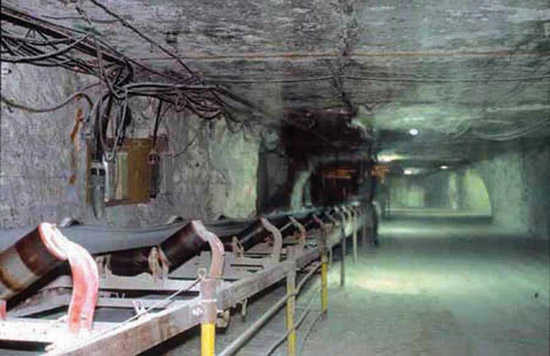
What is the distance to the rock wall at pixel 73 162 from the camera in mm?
2208

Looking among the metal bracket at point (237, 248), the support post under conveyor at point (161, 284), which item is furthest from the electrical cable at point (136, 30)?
the metal bracket at point (237, 248)

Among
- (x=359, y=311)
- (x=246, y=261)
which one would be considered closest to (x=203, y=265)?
(x=246, y=261)

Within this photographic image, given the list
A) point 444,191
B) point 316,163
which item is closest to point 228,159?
point 316,163

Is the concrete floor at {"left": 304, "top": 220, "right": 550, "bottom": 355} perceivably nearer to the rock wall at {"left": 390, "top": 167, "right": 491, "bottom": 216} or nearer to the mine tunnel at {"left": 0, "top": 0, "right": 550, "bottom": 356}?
the mine tunnel at {"left": 0, "top": 0, "right": 550, "bottom": 356}

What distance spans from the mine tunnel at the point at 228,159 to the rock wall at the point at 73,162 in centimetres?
2

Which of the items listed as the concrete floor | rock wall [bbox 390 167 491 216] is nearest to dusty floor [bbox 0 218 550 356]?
the concrete floor

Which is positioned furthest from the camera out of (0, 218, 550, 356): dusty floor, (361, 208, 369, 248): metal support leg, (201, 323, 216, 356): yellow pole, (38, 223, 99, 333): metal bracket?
(361, 208, 369, 248): metal support leg

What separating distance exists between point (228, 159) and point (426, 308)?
267cm

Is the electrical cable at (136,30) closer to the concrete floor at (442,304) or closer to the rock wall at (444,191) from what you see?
the concrete floor at (442,304)

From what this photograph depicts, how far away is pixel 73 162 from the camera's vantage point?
125 inches

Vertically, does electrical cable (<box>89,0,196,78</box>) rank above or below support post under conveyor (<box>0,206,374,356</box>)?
above

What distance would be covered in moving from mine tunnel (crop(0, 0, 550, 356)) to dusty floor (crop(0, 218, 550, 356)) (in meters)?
0.03

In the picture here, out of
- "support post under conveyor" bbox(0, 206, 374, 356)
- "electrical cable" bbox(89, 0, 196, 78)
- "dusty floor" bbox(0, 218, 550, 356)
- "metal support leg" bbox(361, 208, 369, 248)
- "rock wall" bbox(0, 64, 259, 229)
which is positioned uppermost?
"electrical cable" bbox(89, 0, 196, 78)

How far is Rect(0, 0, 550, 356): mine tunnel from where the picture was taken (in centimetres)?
210
